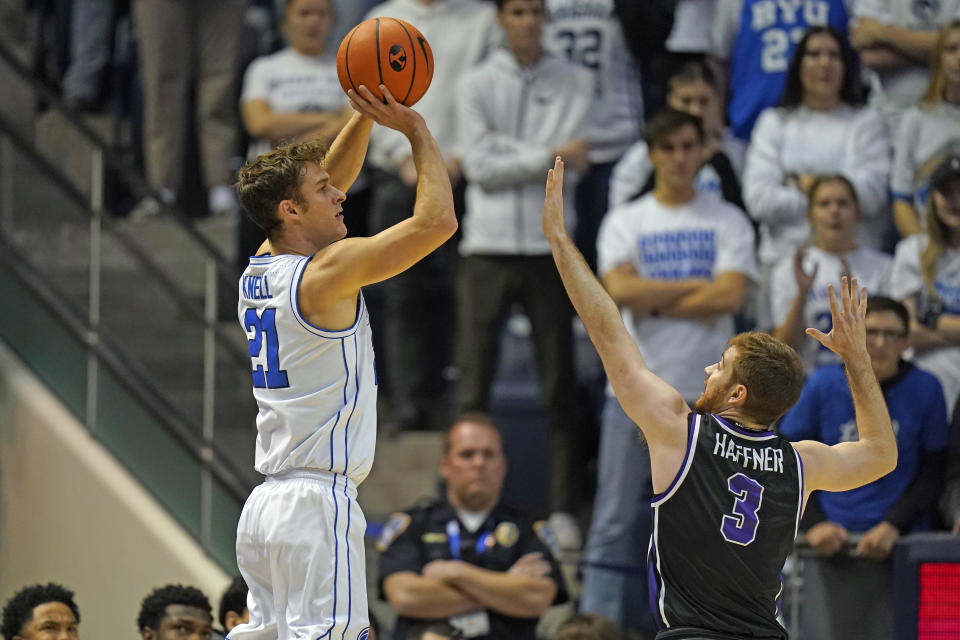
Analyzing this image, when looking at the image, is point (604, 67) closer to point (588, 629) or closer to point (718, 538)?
point (588, 629)

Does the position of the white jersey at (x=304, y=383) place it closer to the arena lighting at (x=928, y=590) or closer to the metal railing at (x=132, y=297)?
the arena lighting at (x=928, y=590)

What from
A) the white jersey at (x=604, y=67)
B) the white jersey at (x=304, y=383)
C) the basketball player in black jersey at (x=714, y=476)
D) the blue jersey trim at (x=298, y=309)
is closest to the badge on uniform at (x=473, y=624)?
the white jersey at (x=304, y=383)

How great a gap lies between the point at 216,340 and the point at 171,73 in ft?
6.75

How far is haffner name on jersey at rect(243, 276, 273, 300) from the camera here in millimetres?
5090

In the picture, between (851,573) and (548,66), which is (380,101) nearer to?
(851,573)

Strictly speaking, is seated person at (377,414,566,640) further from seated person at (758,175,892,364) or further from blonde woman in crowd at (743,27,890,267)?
blonde woman in crowd at (743,27,890,267)

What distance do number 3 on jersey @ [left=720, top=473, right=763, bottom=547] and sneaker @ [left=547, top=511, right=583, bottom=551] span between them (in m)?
3.66

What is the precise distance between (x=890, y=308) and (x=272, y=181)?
3525mm

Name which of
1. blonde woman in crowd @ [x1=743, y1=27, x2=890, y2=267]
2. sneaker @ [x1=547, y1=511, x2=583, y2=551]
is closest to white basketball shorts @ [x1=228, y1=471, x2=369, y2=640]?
sneaker @ [x1=547, y1=511, x2=583, y2=551]

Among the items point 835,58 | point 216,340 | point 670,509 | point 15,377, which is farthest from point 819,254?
point 15,377

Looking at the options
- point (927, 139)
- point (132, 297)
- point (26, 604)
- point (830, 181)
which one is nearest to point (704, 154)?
point (830, 181)

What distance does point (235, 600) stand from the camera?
6734 millimetres

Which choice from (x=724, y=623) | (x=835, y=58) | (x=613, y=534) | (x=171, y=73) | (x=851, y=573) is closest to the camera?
(x=724, y=623)

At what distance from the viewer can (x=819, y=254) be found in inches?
333
